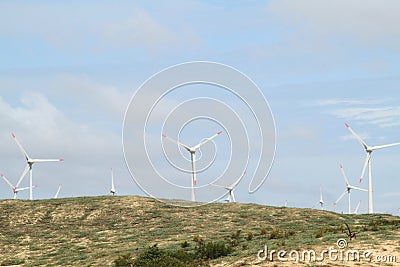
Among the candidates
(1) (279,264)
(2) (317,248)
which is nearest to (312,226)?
(2) (317,248)

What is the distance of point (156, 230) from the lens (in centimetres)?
7206

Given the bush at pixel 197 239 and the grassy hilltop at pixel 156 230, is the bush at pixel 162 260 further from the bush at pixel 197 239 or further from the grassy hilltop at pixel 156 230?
the bush at pixel 197 239

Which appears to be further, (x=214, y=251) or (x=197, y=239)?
(x=197, y=239)

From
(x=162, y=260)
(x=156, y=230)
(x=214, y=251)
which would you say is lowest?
(x=162, y=260)

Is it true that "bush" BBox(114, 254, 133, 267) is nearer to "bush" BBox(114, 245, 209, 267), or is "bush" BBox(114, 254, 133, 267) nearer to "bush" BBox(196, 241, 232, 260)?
"bush" BBox(114, 245, 209, 267)

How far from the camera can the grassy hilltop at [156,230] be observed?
52.6 meters

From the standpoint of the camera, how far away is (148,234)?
7006 centimetres

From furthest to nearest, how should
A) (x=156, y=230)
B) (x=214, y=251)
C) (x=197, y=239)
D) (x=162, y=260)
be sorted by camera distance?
(x=156, y=230) → (x=197, y=239) → (x=214, y=251) → (x=162, y=260)

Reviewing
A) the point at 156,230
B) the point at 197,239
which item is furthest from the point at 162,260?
the point at 156,230

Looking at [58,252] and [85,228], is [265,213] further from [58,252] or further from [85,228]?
[58,252]

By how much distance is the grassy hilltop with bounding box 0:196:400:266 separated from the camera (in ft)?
173

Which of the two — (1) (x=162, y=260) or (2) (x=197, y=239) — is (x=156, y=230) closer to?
(2) (x=197, y=239)

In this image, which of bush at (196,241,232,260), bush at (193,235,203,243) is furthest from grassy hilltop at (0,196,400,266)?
bush at (196,241,232,260)

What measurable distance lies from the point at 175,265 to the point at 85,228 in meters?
30.4
